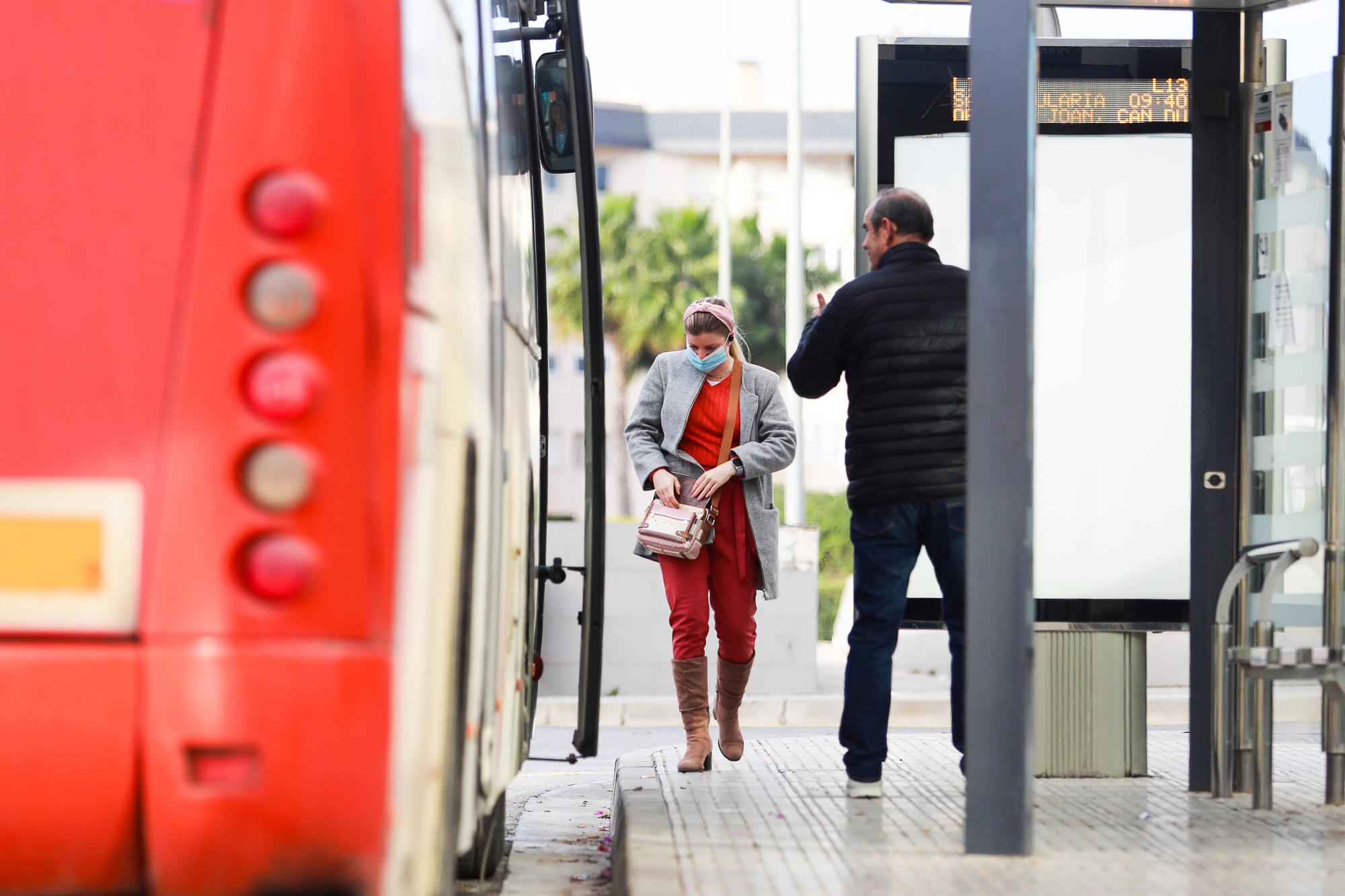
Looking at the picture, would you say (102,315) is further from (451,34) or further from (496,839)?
(496,839)

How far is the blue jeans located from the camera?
550 centimetres

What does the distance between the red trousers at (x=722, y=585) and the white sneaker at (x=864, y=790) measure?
3.16 feet

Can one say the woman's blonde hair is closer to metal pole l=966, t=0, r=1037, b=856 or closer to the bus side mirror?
the bus side mirror

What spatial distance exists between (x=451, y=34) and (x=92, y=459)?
1.10 metres

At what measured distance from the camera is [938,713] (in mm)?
13328

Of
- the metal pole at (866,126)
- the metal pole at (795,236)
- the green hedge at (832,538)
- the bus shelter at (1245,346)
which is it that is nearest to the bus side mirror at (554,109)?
the bus shelter at (1245,346)

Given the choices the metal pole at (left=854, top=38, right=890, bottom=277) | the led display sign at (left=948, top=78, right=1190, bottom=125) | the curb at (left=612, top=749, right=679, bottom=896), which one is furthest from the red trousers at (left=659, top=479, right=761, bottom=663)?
the led display sign at (left=948, top=78, right=1190, bottom=125)

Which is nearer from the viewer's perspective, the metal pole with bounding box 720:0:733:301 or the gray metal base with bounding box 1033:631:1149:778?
the gray metal base with bounding box 1033:631:1149:778

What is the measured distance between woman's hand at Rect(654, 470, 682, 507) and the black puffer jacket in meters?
0.92

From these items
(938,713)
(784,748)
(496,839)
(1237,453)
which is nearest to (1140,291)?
(1237,453)

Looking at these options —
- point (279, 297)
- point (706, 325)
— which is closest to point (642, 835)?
point (706, 325)

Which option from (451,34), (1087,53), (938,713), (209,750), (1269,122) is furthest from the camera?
(938,713)

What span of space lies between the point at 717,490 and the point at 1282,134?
2.47m

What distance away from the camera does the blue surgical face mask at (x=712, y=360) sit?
650 cm
